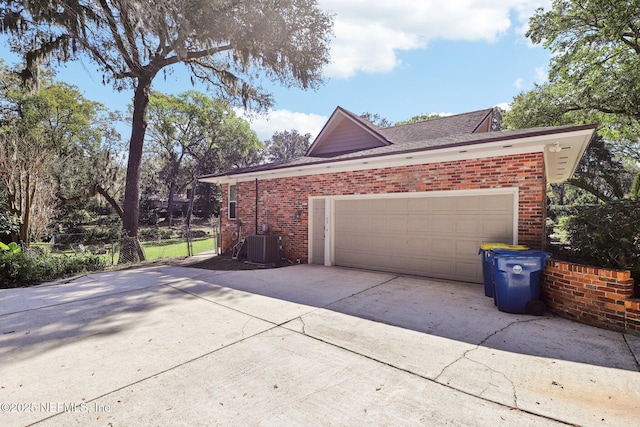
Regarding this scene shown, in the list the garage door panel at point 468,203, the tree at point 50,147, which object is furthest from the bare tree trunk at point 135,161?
the garage door panel at point 468,203

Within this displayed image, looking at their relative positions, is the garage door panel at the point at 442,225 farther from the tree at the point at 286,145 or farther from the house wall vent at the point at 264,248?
the tree at the point at 286,145

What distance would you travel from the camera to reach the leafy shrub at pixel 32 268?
7.01 metres

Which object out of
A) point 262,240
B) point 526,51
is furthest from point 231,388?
point 526,51

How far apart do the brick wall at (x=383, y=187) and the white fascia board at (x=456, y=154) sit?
11cm

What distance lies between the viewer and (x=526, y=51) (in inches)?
512

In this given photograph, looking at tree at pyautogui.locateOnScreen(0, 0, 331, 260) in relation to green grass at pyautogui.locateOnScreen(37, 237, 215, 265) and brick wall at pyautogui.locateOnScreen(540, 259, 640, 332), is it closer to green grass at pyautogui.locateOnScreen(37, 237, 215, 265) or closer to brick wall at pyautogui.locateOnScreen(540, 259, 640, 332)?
green grass at pyautogui.locateOnScreen(37, 237, 215, 265)

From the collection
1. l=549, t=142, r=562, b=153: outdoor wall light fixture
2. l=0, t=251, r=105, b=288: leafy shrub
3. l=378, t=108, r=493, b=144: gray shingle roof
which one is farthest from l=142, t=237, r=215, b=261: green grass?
l=549, t=142, r=562, b=153: outdoor wall light fixture

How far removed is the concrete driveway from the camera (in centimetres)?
238

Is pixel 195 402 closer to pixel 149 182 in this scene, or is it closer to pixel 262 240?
pixel 262 240

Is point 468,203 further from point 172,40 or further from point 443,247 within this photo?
point 172,40

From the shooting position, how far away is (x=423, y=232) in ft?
23.6

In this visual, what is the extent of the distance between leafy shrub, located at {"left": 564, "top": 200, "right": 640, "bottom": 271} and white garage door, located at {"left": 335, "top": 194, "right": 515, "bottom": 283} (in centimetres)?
129

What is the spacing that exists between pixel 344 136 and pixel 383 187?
5.86 m

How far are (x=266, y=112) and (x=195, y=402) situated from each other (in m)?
13.5
